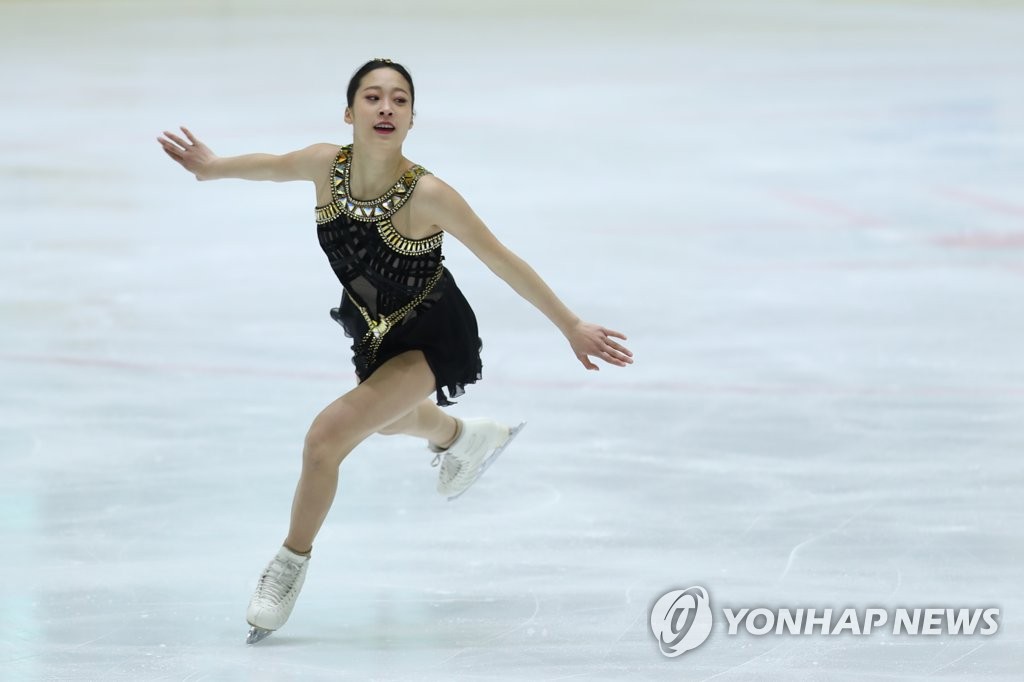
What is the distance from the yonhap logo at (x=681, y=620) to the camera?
3.54 meters

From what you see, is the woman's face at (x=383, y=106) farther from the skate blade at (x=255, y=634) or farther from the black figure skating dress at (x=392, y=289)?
the skate blade at (x=255, y=634)

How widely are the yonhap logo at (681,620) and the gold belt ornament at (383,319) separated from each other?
895mm

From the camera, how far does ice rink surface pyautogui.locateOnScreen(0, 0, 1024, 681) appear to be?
12.1ft

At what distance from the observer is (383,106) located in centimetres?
355

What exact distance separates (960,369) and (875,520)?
141cm

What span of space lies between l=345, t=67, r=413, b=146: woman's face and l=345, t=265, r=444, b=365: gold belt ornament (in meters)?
0.38

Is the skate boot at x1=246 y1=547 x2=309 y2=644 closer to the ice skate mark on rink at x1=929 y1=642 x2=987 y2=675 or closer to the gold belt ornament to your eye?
the gold belt ornament

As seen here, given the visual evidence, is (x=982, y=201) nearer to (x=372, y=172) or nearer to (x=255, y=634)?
(x=372, y=172)

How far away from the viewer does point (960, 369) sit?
5500 millimetres

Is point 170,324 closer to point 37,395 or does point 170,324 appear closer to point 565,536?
point 37,395

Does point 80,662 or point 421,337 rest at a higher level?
point 421,337

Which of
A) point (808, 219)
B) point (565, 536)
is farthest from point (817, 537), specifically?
point (808, 219)

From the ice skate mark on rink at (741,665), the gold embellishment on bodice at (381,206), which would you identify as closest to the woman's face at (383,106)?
the gold embellishment on bodice at (381,206)

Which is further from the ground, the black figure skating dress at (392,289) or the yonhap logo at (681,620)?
the black figure skating dress at (392,289)
